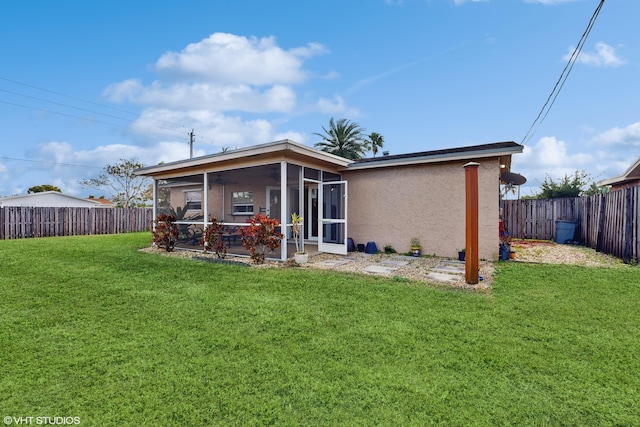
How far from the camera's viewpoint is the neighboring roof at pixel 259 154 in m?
6.84

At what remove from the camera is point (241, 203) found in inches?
368

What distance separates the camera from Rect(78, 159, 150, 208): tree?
26.6 metres

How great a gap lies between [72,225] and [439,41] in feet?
62.4

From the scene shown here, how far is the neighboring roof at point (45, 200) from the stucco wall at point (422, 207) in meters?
25.3

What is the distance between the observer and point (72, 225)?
50.4 ft

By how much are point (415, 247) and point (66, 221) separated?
17.2 m

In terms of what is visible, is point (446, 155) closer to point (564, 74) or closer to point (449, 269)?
point (449, 269)

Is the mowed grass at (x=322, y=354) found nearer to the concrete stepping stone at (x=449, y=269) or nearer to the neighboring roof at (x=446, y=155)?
the concrete stepping stone at (x=449, y=269)

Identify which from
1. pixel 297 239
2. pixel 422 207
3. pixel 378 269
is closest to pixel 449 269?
pixel 378 269

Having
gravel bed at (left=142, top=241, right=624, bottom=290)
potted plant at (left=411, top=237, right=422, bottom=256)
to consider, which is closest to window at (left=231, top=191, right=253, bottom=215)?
gravel bed at (left=142, top=241, right=624, bottom=290)

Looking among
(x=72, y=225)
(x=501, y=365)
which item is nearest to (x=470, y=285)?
(x=501, y=365)

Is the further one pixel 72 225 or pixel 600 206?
pixel 72 225

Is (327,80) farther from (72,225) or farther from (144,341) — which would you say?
(72,225)

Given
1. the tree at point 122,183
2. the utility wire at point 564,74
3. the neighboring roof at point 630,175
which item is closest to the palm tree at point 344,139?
the tree at point 122,183
